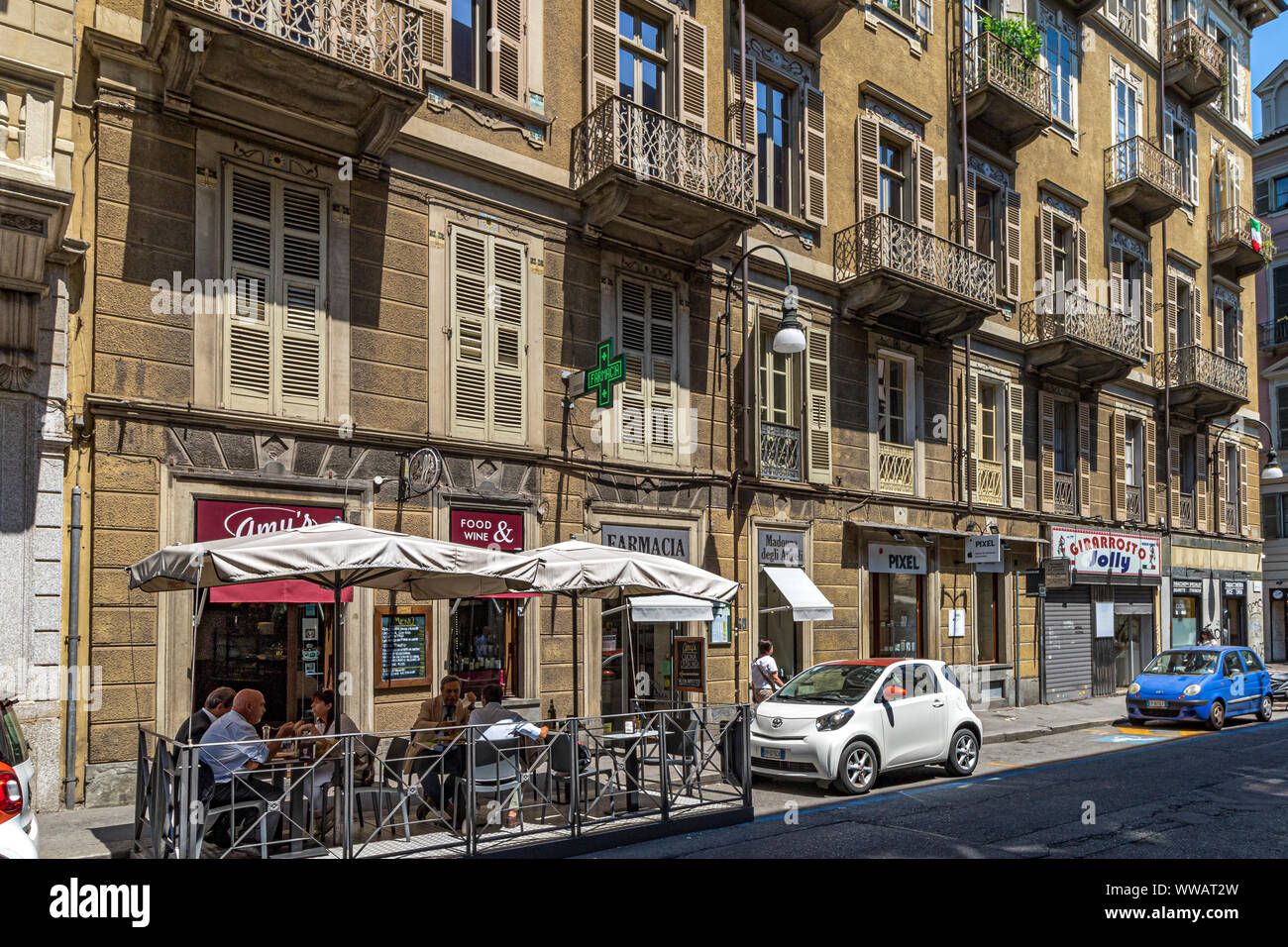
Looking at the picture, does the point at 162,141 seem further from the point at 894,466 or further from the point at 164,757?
the point at 894,466

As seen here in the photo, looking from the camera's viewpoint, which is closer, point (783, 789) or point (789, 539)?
point (783, 789)

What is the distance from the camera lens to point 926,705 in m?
13.2

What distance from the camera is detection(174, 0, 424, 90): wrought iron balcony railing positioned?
1152cm

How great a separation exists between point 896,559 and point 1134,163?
14.8 metres

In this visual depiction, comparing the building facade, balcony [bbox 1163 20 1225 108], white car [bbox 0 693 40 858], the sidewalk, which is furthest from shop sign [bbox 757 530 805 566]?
balcony [bbox 1163 20 1225 108]

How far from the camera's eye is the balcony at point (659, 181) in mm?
15109

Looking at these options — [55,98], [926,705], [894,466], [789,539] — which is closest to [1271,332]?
[894,466]

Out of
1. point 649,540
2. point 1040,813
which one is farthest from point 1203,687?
point 649,540

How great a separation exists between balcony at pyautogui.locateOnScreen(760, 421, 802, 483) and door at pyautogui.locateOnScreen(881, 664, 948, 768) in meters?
5.37

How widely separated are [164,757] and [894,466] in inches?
621

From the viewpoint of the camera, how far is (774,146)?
62.1ft

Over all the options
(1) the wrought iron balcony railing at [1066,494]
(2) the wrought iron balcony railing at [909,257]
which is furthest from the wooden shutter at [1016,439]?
(2) the wrought iron balcony railing at [909,257]

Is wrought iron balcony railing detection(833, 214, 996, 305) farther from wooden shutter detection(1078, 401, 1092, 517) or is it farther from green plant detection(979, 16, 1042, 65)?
wooden shutter detection(1078, 401, 1092, 517)

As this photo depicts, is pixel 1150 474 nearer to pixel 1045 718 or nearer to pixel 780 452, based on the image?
pixel 1045 718
